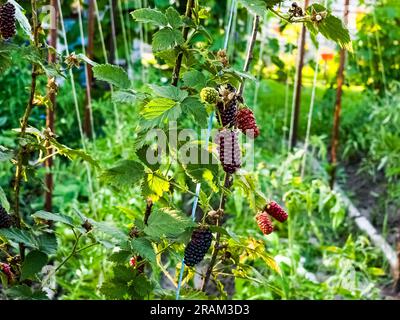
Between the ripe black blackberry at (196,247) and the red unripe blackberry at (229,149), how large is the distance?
127mm

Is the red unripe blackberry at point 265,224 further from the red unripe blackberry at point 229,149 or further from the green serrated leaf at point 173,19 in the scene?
the green serrated leaf at point 173,19

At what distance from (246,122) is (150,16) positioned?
0.25m

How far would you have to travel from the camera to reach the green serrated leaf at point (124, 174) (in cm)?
134

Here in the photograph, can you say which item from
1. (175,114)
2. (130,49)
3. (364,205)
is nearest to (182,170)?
(175,114)

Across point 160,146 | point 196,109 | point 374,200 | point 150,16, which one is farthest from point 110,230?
point 374,200

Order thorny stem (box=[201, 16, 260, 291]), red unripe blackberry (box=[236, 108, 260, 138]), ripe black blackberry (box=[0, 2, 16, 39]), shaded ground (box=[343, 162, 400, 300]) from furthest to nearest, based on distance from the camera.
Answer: shaded ground (box=[343, 162, 400, 300]) → thorny stem (box=[201, 16, 260, 291]) → red unripe blackberry (box=[236, 108, 260, 138]) → ripe black blackberry (box=[0, 2, 16, 39])

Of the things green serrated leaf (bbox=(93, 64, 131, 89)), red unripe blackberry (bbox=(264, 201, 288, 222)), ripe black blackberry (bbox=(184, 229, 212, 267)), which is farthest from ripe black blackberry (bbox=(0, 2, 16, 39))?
red unripe blackberry (bbox=(264, 201, 288, 222))

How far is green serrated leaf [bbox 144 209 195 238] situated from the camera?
52.5 inches

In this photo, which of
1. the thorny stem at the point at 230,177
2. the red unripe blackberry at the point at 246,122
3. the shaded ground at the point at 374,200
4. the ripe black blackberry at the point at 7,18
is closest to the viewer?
the ripe black blackberry at the point at 7,18

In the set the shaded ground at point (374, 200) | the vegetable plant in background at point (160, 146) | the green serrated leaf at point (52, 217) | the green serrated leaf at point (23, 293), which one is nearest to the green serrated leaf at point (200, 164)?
the vegetable plant in background at point (160, 146)

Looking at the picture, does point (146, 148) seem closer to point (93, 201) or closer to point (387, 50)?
point (93, 201)

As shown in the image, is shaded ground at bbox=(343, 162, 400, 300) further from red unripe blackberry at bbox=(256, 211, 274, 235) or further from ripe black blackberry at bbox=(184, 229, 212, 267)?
ripe black blackberry at bbox=(184, 229, 212, 267)

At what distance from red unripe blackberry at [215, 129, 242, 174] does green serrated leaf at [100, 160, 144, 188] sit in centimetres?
15

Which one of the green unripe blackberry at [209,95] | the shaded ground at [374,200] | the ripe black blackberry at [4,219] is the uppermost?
the green unripe blackberry at [209,95]
